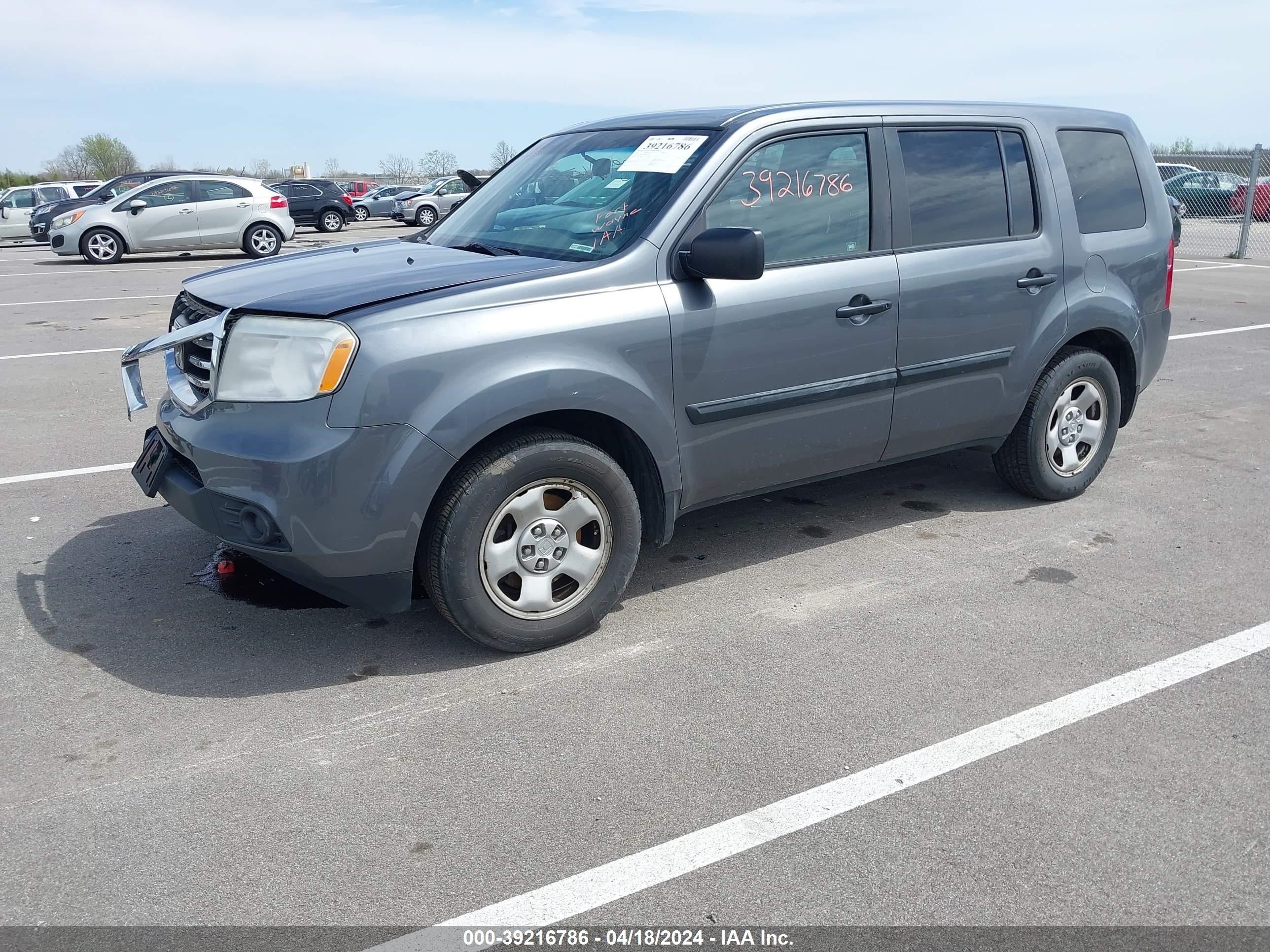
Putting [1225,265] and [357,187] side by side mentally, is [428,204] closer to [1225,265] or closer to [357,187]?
[357,187]

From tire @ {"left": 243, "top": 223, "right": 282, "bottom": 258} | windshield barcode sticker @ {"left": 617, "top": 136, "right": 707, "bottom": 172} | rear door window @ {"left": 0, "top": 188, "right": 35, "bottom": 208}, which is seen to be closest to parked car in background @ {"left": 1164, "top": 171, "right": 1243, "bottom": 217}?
tire @ {"left": 243, "top": 223, "right": 282, "bottom": 258}

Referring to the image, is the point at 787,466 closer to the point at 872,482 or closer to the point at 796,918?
the point at 872,482

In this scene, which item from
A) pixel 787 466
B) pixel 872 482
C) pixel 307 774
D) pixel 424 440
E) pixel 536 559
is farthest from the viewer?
pixel 872 482

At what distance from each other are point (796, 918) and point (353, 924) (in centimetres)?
102

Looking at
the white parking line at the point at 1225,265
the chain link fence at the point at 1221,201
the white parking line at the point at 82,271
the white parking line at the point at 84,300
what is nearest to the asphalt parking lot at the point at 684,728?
the white parking line at the point at 84,300

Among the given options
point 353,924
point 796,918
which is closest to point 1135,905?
point 796,918

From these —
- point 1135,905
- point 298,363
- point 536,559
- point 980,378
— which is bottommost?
point 1135,905

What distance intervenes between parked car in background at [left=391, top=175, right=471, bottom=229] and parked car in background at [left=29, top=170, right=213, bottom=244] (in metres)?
8.54

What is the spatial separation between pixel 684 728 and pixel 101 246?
65.8ft

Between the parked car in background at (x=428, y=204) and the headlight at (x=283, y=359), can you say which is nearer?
the headlight at (x=283, y=359)

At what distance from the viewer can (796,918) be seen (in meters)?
2.57

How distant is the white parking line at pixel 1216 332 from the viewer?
1108cm

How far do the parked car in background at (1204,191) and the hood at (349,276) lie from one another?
79.9 feet

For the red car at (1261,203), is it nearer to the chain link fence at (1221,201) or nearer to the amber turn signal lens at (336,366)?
the chain link fence at (1221,201)
